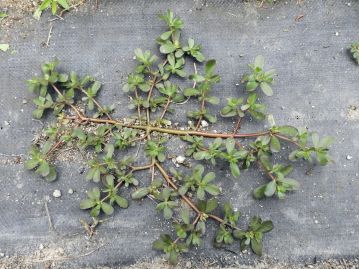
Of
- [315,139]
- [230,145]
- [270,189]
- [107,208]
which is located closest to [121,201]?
[107,208]

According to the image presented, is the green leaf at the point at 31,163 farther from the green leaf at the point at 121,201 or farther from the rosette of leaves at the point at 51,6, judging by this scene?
the rosette of leaves at the point at 51,6

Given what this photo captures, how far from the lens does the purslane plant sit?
1938 millimetres

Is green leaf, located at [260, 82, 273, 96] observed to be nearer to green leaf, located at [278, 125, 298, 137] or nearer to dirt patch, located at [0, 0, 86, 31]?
green leaf, located at [278, 125, 298, 137]

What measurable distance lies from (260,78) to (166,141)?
478 mm

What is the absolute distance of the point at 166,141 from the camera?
2.09m

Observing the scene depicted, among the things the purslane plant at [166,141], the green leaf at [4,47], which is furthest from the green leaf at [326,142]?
the green leaf at [4,47]

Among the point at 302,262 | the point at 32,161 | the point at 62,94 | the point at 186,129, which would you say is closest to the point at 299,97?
the point at 186,129

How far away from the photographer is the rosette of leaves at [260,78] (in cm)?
202

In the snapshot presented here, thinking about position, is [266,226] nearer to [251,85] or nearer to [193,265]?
[193,265]

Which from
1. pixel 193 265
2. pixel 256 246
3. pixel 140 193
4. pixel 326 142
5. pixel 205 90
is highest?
pixel 205 90

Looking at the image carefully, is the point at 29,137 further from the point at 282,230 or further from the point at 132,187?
the point at 282,230

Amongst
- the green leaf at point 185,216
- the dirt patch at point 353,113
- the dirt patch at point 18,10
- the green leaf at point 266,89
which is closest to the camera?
the green leaf at point 185,216

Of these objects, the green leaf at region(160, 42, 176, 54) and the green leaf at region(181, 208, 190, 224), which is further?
the green leaf at region(160, 42, 176, 54)

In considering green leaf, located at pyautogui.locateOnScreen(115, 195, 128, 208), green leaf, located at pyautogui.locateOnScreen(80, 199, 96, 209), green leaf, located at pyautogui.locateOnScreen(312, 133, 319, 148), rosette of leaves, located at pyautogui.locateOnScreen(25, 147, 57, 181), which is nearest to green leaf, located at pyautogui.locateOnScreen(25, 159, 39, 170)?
rosette of leaves, located at pyautogui.locateOnScreen(25, 147, 57, 181)
